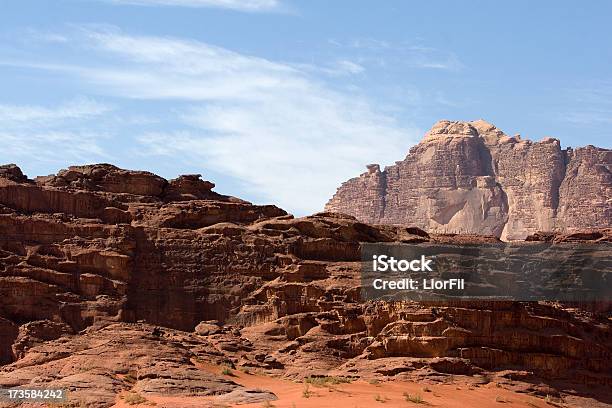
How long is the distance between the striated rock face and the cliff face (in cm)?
7546

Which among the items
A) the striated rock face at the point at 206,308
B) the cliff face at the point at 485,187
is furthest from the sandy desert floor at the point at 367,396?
the cliff face at the point at 485,187

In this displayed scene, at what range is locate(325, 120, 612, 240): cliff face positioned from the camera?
473 feet

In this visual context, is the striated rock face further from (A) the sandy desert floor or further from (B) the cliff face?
(B) the cliff face

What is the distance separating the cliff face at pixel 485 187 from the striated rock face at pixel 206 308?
248 feet

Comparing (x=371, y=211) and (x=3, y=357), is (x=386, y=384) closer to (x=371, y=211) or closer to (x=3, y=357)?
(x=3, y=357)

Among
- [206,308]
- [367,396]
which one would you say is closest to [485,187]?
[206,308]

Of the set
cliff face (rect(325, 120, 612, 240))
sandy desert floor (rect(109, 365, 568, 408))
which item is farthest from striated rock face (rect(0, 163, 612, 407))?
cliff face (rect(325, 120, 612, 240))

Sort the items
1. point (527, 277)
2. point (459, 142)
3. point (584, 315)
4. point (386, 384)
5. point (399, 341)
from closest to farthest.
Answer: point (386, 384)
point (399, 341)
point (584, 315)
point (527, 277)
point (459, 142)

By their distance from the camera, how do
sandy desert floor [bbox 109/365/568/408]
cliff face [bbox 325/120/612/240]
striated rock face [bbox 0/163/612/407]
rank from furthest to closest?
1. cliff face [bbox 325/120/612/240]
2. striated rock face [bbox 0/163/612/407]
3. sandy desert floor [bbox 109/365/568/408]

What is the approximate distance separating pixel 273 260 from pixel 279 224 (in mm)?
3145

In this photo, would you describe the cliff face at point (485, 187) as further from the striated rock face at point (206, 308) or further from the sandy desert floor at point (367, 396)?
the sandy desert floor at point (367, 396)

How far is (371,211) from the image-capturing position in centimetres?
15788

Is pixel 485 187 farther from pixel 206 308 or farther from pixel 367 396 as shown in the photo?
pixel 367 396

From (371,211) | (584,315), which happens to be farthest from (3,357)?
(371,211)
